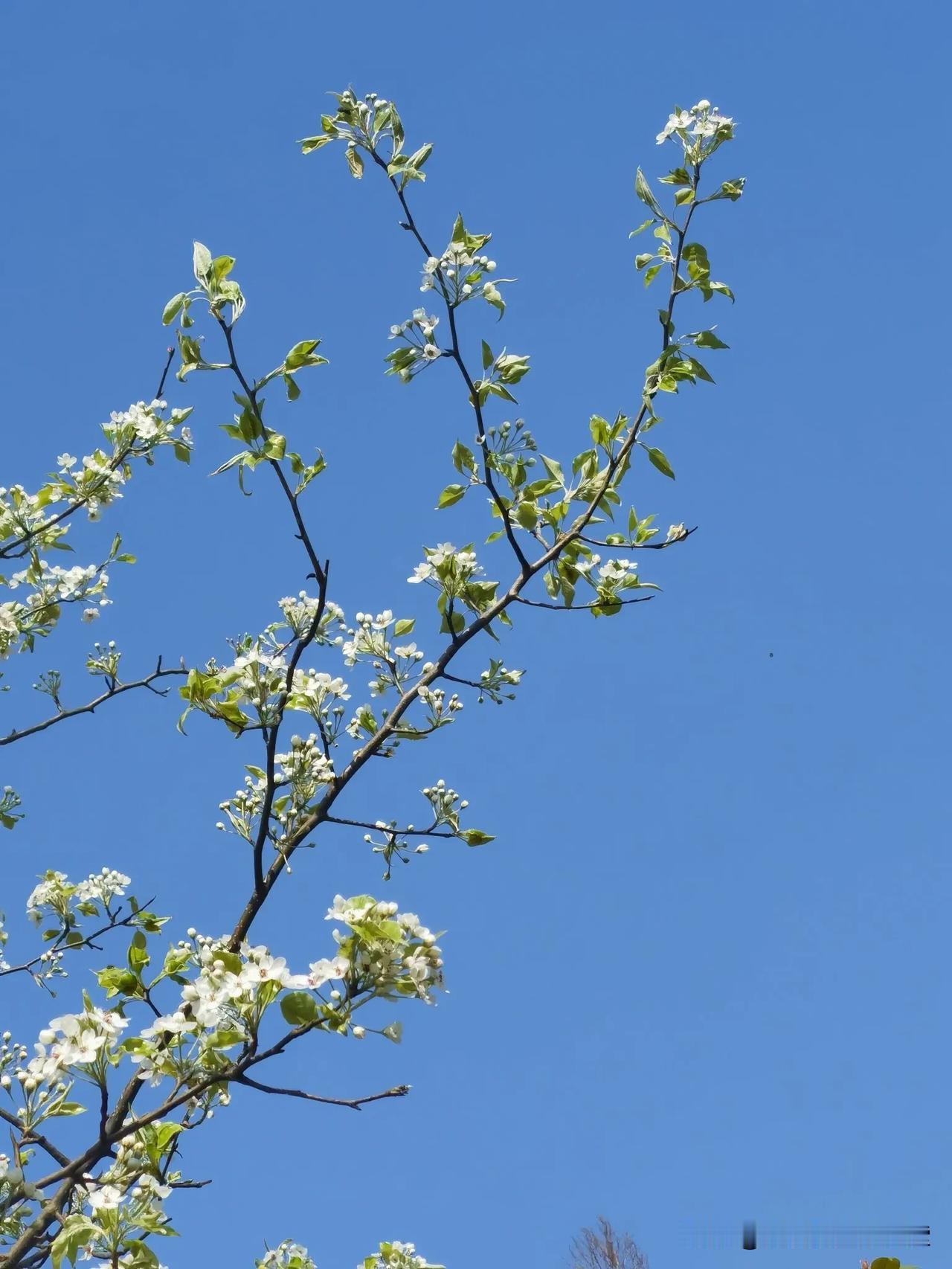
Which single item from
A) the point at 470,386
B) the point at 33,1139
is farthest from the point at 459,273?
the point at 33,1139

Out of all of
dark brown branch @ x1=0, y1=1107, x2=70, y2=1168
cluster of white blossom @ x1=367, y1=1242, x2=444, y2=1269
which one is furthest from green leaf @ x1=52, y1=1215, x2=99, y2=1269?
cluster of white blossom @ x1=367, y1=1242, x2=444, y2=1269

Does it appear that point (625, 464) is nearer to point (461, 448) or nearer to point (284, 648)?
point (461, 448)

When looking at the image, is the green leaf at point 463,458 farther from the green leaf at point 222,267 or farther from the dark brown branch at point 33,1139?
the dark brown branch at point 33,1139

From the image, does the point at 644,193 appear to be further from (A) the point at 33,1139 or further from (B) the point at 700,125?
(A) the point at 33,1139

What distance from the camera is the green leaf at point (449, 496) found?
3.81 m

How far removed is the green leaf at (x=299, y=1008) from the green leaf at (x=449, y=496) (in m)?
1.78

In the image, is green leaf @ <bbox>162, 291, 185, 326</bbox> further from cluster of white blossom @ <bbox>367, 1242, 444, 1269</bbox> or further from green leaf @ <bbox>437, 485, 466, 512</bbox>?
cluster of white blossom @ <bbox>367, 1242, 444, 1269</bbox>

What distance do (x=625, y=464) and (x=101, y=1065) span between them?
7.20 feet

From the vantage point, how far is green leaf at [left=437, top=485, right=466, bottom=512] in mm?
3812

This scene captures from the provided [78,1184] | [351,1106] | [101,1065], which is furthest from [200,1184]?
[351,1106]

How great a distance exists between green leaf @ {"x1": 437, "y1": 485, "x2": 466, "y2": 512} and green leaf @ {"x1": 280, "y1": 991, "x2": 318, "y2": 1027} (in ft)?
5.83

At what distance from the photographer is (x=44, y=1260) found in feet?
9.17

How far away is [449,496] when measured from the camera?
3.83 m

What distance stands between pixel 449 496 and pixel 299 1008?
182cm
